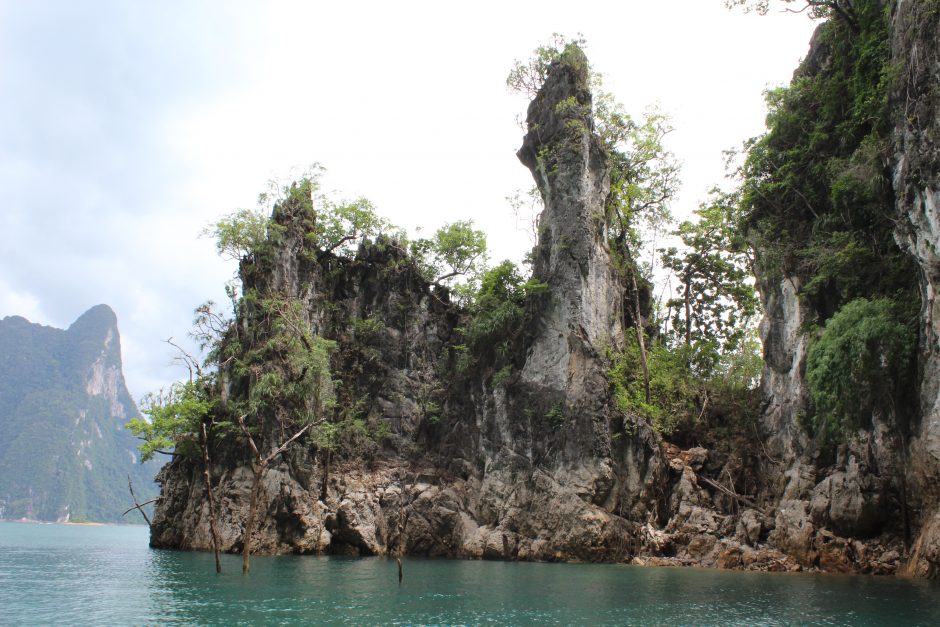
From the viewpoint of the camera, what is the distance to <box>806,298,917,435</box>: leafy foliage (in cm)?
1881

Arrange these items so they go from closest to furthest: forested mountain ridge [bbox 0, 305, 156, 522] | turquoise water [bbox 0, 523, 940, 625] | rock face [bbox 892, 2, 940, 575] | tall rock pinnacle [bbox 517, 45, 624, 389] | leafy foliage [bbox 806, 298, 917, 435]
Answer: turquoise water [bbox 0, 523, 940, 625]
rock face [bbox 892, 2, 940, 575]
leafy foliage [bbox 806, 298, 917, 435]
tall rock pinnacle [bbox 517, 45, 624, 389]
forested mountain ridge [bbox 0, 305, 156, 522]

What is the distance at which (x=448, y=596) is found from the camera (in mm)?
15922

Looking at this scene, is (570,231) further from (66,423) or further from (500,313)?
(66,423)

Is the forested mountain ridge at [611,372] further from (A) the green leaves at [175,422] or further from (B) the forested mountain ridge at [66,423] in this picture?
(B) the forested mountain ridge at [66,423]

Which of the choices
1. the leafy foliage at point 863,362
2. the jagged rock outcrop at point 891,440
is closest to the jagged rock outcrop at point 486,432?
the jagged rock outcrop at point 891,440

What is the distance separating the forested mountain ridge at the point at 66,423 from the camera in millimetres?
123750

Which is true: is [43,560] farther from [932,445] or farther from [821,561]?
[932,445]

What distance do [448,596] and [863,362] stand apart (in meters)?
13.9

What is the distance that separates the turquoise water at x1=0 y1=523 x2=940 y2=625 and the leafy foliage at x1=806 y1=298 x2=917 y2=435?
202 inches

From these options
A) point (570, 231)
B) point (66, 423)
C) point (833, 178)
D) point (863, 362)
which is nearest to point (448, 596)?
point (863, 362)

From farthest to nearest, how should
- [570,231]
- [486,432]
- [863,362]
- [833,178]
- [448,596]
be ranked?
[486,432]
[570,231]
[833,178]
[863,362]
[448,596]

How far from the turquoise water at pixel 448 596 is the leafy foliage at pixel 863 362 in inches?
202

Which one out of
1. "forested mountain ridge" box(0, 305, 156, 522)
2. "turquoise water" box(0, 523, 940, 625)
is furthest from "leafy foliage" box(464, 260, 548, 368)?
"forested mountain ridge" box(0, 305, 156, 522)

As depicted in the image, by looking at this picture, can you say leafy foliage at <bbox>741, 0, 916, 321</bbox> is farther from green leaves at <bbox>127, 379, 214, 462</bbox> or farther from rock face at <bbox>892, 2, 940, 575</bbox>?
green leaves at <bbox>127, 379, 214, 462</bbox>
